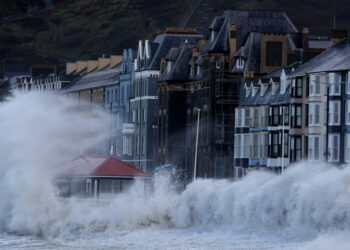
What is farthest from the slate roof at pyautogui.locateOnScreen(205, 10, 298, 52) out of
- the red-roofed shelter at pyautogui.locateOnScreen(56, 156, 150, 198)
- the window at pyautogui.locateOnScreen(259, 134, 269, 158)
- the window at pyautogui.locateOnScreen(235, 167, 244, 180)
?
the red-roofed shelter at pyautogui.locateOnScreen(56, 156, 150, 198)

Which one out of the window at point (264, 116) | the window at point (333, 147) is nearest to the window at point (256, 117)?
the window at point (264, 116)

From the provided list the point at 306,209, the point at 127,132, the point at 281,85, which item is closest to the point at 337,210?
the point at 306,209

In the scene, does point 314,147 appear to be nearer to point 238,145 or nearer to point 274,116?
point 274,116

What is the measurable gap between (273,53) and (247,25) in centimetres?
561

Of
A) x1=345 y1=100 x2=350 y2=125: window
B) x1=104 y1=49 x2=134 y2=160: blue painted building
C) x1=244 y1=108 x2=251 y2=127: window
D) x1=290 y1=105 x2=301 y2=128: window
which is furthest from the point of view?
x1=104 y1=49 x2=134 y2=160: blue painted building

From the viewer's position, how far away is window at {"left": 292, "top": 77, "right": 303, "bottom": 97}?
344 ft

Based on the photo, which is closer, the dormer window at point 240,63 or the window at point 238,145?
the window at point 238,145

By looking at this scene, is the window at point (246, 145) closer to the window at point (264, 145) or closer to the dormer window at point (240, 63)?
the window at point (264, 145)

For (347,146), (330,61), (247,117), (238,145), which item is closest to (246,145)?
(238,145)

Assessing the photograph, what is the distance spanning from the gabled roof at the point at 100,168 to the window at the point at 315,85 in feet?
37.1

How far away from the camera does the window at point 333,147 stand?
98688 mm

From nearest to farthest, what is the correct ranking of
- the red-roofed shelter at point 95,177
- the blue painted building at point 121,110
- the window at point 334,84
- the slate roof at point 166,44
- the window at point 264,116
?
the red-roofed shelter at point 95,177 < the window at point 334,84 < the window at point 264,116 < the slate roof at point 166,44 < the blue painted building at point 121,110

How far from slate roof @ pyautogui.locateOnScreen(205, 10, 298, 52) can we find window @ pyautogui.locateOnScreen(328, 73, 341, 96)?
76.7 feet

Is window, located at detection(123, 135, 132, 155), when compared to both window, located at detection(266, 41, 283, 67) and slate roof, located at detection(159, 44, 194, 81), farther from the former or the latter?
window, located at detection(266, 41, 283, 67)
